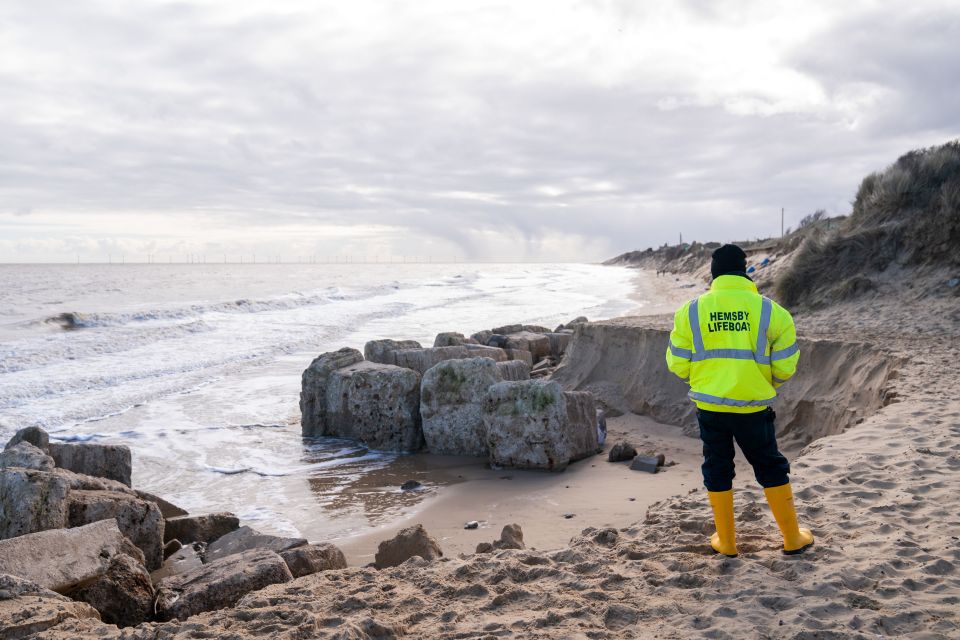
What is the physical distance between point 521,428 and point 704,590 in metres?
→ 4.40

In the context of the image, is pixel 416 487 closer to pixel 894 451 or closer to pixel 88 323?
pixel 894 451

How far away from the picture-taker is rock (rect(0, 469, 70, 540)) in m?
5.42

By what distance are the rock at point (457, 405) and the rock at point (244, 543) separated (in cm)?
352

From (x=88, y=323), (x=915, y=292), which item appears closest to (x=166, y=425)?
(x=915, y=292)

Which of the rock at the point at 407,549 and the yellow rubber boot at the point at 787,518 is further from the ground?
the yellow rubber boot at the point at 787,518

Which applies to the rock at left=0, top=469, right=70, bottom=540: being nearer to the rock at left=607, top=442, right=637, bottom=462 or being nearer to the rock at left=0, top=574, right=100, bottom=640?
the rock at left=0, top=574, right=100, bottom=640

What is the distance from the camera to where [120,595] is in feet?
15.5

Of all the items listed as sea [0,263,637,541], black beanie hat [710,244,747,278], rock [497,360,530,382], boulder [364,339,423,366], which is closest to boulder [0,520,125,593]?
sea [0,263,637,541]

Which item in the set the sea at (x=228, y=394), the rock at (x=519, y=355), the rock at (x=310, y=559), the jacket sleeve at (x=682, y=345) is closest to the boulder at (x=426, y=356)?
the rock at (x=519, y=355)

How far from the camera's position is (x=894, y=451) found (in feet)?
19.2

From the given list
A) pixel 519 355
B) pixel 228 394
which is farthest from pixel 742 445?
pixel 228 394

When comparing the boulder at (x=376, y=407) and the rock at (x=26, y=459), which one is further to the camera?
the boulder at (x=376, y=407)

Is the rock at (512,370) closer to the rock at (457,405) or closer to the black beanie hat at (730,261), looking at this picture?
the rock at (457,405)

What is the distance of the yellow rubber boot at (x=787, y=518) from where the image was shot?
13.6 ft
